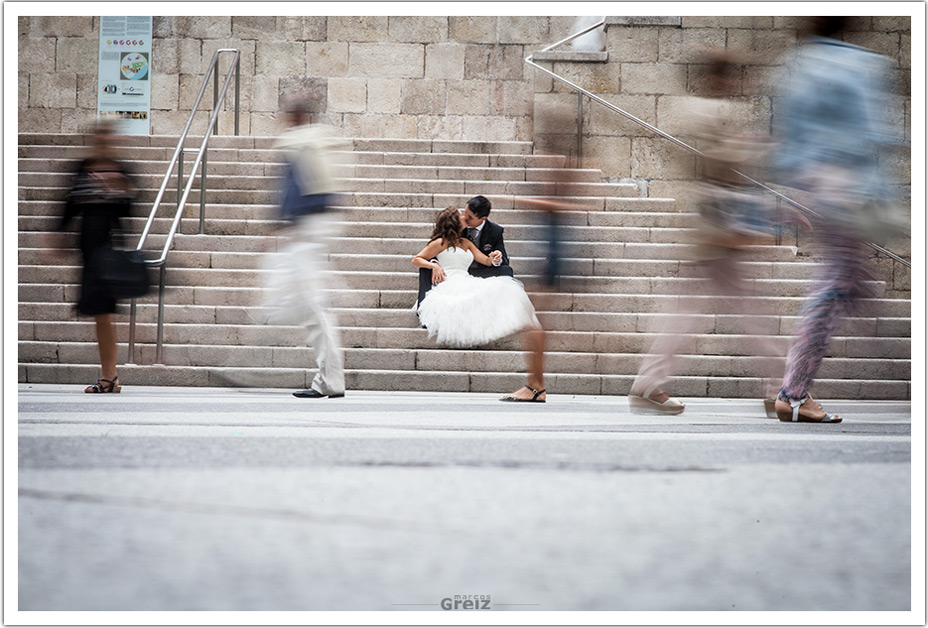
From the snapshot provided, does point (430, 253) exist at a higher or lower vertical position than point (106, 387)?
higher

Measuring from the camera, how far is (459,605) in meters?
2.07

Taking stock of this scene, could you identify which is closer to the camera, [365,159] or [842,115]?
[842,115]

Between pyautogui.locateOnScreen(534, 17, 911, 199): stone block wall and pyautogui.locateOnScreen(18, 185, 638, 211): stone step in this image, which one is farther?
pyautogui.locateOnScreen(534, 17, 911, 199): stone block wall

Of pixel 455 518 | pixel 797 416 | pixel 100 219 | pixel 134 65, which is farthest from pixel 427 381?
pixel 134 65

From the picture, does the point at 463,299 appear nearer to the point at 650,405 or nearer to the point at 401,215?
the point at 650,405

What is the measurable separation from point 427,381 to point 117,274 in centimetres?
225

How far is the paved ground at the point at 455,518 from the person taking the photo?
208 cm

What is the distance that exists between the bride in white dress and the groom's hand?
16 millimetres

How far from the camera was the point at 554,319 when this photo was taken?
313 inches

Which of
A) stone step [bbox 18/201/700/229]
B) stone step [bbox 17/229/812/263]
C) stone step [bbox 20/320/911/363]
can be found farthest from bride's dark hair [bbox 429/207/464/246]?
stone step [bbox 18/201/700/229]

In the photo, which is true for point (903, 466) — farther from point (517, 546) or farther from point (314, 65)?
point (314, 65)

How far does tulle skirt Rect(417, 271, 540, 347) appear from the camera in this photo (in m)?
6.59

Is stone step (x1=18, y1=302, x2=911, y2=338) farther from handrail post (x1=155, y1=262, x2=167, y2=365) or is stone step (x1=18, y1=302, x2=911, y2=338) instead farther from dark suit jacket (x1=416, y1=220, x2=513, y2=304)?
dark suit jacket (x1=416, y1=220, x2=513, y2=304)

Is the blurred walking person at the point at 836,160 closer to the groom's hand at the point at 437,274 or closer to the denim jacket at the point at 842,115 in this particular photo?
the denim jacket at the point at 842,115
